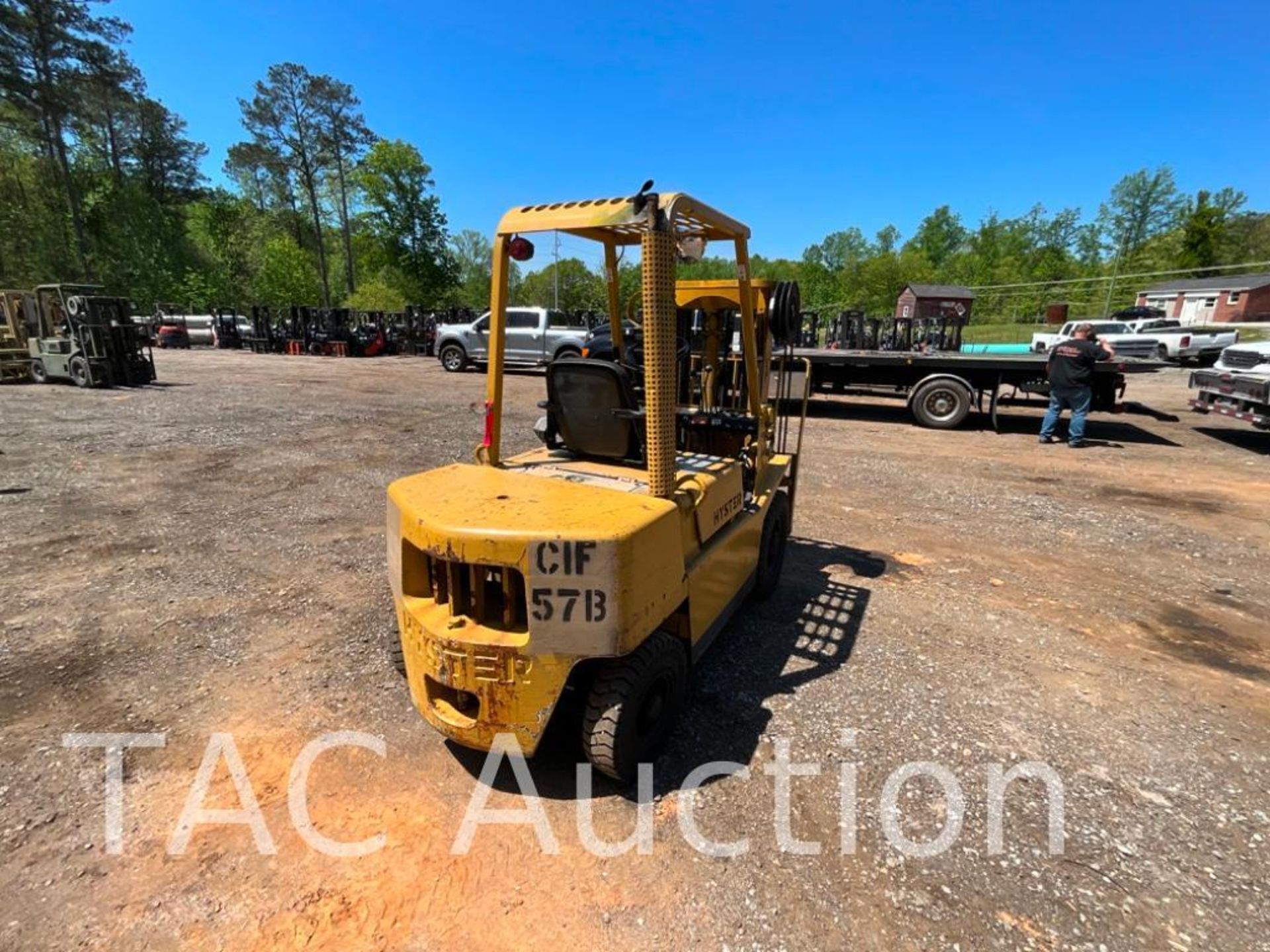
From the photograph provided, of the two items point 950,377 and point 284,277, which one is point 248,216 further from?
point 950,377

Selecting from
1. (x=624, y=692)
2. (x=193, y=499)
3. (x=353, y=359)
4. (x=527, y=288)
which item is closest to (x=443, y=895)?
(x=624, y=692)

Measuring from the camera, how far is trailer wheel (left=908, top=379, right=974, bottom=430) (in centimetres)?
1154

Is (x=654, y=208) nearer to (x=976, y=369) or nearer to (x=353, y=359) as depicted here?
(x=976, y=369)

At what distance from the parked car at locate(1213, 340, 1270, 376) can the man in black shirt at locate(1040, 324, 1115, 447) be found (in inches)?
82.3

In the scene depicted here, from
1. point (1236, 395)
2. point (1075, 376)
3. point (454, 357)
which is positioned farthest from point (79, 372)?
point (1236, 395)

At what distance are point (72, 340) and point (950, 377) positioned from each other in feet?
67.7

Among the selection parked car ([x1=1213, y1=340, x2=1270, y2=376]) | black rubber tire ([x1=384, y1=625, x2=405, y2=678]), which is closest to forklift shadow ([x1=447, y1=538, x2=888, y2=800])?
black rubber tire ([x1=384, y1=625, x2=405, y2=678])

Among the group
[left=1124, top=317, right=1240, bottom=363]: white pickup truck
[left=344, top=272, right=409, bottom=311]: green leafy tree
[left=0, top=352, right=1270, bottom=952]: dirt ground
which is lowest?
[left=0, top=352, right=1270, bottom=952]: dirt ground

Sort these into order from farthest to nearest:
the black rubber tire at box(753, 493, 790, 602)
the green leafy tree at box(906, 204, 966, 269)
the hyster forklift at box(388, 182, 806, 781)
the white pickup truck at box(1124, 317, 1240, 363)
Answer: the green leafy tree at box(906, 204, 966, 269)
the white pickup truck at box(1124, 317, 1240, 363)
the black rubber tire at box(753, 493, 790, 602)
the hyster forklift at box(388, 182, 806, 781)

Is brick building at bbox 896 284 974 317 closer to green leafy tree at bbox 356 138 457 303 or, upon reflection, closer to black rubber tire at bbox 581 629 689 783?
green leafy tree at bbox 356 138 457 303

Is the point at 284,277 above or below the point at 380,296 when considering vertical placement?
above

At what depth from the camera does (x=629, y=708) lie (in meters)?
2.57

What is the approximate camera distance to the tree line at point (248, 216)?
32.0 metres

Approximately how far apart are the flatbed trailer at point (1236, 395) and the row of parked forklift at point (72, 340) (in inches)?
899
